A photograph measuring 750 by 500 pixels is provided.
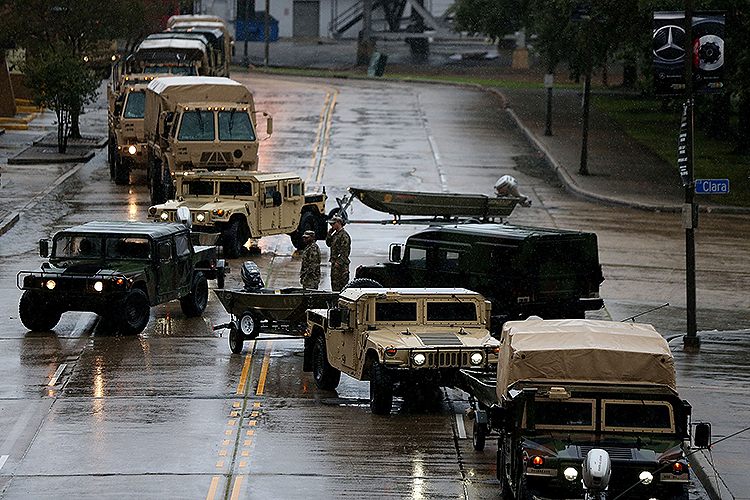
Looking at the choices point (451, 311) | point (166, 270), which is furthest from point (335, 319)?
point (166, 270)

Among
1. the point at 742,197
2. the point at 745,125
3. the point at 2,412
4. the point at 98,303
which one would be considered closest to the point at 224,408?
the point at 2,412

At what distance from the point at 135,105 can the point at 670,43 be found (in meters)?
22.4

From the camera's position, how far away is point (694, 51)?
22.4m

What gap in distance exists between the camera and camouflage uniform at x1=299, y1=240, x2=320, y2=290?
74.5 feet

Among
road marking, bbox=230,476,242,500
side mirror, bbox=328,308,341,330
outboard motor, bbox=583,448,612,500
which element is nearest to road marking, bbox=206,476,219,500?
road marking, bbox=230,476,242,500

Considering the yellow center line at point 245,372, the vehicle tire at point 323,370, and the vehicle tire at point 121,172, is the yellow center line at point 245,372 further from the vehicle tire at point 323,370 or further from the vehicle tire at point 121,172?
the vehicle tire at point 121,172

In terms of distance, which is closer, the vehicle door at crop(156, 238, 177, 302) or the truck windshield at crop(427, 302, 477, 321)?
the truck windshield at crop(427, 302, 477, 321)

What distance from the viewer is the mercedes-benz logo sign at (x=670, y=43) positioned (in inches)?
878

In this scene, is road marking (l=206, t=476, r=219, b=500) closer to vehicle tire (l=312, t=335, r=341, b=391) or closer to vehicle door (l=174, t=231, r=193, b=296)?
vehicle tire (l=312, t=335, r=341, b=391)

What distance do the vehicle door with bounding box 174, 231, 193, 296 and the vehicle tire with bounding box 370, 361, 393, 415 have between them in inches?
281

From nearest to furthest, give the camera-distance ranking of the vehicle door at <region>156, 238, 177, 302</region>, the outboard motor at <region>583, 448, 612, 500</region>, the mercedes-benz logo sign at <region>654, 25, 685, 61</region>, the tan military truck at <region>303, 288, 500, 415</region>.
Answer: the outboard motor at <region>583, 448, 612, 500</region> < the tan military truck at <region>303, 288, 500, 415</region> < the vehicle door at <region>156, 238, 177, 302</region> < the mercedes-benz logo sign at <region>654, 25, 685, 61</region>

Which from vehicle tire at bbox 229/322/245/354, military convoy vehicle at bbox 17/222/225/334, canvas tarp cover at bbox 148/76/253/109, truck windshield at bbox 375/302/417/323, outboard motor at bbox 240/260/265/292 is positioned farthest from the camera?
canvas tarp cover at bbox 148/76/253/109

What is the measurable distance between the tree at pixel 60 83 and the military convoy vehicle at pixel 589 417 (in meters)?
35.6

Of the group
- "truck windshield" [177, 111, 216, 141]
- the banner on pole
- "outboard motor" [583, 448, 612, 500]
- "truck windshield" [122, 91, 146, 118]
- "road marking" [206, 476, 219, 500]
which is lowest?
"road marking" [206, 476, 219, 500]
